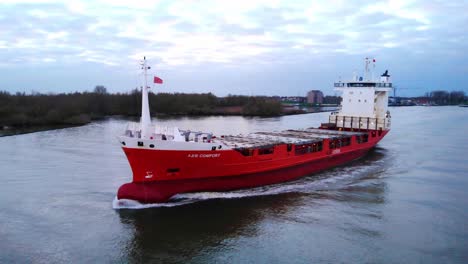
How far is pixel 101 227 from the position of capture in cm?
1109

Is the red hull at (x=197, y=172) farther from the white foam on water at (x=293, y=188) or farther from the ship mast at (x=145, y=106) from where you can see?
the ship mast at (x=145, y=106)

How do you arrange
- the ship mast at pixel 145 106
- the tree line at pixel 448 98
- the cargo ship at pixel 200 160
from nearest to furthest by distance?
1. the cargo ship at pixel 200 160
2. the ship mast at pixel 145 106
3. the tree line at pixel 448 98

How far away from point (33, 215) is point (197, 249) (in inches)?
237

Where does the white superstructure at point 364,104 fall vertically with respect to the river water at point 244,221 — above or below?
above

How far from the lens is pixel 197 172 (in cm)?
1298

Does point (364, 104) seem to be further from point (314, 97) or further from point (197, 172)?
point (314, 97)

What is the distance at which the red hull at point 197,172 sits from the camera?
482 inches

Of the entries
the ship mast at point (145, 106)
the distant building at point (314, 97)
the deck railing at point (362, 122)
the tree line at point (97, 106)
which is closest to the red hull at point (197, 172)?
the ship mast at point (145, 106)

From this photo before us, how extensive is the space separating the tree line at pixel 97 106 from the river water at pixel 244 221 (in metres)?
25.9

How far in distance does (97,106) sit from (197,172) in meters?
52.0

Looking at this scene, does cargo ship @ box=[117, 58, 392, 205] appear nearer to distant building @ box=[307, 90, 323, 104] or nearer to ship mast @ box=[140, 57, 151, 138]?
ship mast @ box=[140, 57, 151, 138]

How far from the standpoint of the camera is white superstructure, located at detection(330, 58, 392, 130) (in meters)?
24.3

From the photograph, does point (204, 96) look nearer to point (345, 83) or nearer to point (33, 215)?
point (345, 83)

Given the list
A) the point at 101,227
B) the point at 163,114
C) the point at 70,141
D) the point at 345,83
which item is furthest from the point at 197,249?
the point at 163,114
